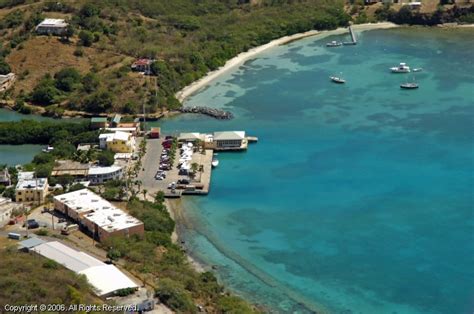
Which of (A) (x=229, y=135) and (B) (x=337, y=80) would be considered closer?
(A) (x=229, y=135)

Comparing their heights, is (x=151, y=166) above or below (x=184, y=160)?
below

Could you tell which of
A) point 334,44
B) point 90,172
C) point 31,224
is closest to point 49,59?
point 90,172

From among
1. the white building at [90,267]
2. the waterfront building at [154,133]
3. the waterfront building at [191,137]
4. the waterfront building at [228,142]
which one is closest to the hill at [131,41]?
the waterfront building at [154,133]

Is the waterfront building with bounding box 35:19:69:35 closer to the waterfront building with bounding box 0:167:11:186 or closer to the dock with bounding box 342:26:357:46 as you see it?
the dock with bounding box 342:26:357:46

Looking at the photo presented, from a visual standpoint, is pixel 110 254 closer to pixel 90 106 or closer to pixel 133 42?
pixel 90 106

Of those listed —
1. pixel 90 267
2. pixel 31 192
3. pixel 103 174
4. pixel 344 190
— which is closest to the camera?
pixel 90 267

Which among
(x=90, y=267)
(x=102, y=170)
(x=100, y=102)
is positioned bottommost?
(x=90, y=267)

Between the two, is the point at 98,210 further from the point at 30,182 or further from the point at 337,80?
the point at 337,80
